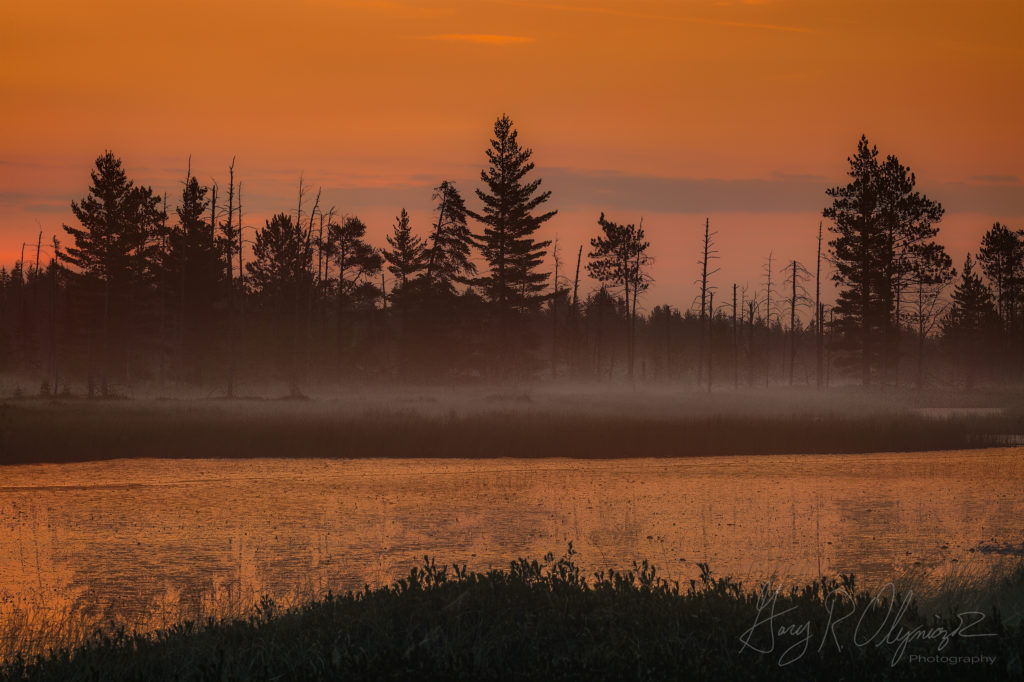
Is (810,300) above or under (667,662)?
above

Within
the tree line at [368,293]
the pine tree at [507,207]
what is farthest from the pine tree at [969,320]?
the pine tree at [507,207]

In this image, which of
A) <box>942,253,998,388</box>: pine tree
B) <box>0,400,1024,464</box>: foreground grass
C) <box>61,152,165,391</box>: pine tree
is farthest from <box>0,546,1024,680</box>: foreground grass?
<box>942,253,998,388</box>: pine tree

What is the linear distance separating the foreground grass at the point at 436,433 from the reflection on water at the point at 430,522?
3.15 meters

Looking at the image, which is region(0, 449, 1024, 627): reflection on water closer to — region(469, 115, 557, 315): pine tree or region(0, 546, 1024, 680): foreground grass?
region(0, 546, 1024, 680): foreground grass

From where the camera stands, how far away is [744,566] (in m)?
12.5

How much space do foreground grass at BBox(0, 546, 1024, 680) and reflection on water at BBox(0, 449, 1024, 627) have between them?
229cm

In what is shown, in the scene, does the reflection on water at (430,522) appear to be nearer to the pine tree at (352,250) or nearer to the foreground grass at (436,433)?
the foreground grass at (436,433)

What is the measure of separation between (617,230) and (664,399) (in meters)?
28.8

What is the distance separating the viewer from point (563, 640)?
8.09 meters

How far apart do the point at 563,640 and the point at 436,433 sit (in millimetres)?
24770

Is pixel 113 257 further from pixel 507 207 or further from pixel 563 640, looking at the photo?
pixel 563 640

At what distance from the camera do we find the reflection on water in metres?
12.1

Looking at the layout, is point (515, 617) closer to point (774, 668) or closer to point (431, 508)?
point (774, 668)

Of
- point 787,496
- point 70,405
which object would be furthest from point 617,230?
point 787,496
